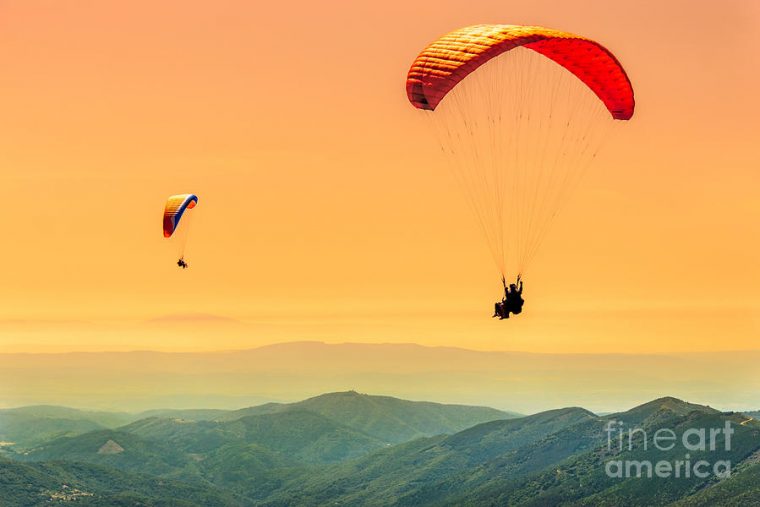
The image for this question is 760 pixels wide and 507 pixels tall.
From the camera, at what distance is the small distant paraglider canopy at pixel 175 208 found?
14738cm

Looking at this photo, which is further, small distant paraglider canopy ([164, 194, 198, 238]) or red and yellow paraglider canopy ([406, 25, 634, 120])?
small distant paraglider canopy ([164, 194, 198, 238])

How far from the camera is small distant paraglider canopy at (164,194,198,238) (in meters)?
147

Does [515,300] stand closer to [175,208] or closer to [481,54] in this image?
[481,54]

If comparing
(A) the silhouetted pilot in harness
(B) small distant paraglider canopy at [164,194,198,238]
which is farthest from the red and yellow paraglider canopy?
(B) small distant paraglider canopy at [164,194,198,238]

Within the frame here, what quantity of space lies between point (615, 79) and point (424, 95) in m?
21.0

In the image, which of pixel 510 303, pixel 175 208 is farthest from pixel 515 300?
pixel 175 208

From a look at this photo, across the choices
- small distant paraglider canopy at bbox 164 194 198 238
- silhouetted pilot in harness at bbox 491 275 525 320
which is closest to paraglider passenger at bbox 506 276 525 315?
silhouetted pilot in harness at bbox 491 275 525 320

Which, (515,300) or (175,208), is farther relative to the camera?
(175,208)

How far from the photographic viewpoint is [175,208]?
491 feet

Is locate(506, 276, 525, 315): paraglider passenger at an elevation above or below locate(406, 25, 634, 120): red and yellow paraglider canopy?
below

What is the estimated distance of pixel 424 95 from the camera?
90812mm

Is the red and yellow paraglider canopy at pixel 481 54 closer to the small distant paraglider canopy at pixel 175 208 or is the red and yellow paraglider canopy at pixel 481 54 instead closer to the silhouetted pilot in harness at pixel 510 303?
the silhouetted pilot in harness at pixel 510 303

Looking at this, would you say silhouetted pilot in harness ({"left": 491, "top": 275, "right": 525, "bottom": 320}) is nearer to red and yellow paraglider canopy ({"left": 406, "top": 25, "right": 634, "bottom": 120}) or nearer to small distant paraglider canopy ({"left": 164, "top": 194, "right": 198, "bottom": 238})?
red and yellow paraglider canopy ({"left": 406, "top": 25, "right": 634, "bottom": 120})

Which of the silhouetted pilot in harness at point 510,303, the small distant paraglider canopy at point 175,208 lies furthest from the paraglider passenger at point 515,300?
the small distant paraglider canopy at point 175,208
